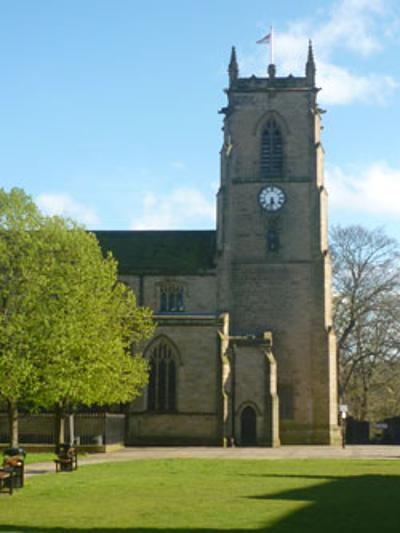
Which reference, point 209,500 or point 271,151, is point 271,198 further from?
point 209,500

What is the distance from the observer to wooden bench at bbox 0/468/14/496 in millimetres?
20688

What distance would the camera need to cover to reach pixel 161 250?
56.1m

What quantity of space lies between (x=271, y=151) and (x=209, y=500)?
39512mm

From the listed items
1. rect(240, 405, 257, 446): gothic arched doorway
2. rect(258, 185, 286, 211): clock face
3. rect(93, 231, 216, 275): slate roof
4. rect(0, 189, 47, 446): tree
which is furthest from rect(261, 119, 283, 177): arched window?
rect(0, 189, 47, 446): tree

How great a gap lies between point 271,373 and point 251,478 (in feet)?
80.5

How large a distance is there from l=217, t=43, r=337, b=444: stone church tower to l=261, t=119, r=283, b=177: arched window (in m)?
0.07

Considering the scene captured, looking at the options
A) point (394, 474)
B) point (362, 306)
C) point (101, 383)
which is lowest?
point (394, 474)

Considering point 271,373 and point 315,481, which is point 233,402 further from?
point 315,481

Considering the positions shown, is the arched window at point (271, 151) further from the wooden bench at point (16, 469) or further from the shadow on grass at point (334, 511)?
the wooden bench at point (16, 469)

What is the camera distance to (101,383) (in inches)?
1496

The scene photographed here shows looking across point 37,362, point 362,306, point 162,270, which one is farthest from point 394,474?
point 362,306

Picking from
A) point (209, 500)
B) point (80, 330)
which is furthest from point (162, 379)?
point (209, 500)

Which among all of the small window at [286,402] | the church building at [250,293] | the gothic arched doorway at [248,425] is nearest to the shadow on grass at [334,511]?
the gothic arched doorway at [248,425]

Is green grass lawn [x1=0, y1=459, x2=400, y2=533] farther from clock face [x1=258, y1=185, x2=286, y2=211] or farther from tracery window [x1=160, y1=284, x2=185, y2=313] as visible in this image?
clock face [x1=258, y1=185, x2=286, y2=211]
